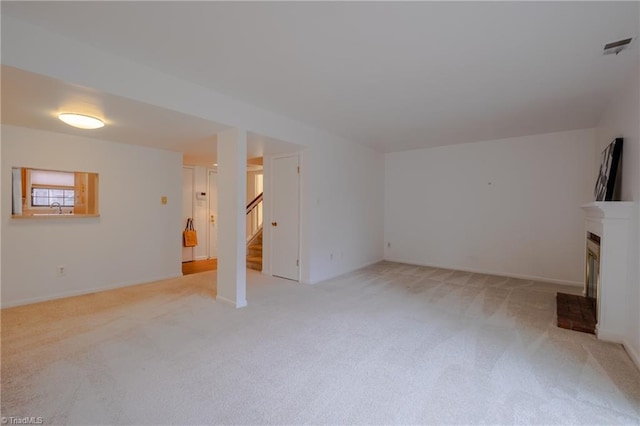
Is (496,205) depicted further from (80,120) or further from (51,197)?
(51,197)

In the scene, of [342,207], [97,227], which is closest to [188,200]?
[97,227]

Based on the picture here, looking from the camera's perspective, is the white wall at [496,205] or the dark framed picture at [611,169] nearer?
the dark framed picture at [611,169]

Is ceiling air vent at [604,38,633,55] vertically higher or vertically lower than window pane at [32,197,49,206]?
higher

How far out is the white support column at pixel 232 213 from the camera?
3.32m

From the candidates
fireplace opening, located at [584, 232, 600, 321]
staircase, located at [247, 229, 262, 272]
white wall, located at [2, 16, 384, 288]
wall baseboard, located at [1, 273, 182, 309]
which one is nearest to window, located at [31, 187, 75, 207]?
wall baseboard, located at [1, 273, 182, 309]

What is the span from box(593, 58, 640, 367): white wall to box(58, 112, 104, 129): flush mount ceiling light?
5285 millimetres

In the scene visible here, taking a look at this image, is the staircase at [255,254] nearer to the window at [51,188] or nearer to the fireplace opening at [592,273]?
the window at [51,188]

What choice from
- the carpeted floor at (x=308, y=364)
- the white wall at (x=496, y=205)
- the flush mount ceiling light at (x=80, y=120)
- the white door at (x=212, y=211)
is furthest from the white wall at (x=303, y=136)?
the white door at (x=212, y=211)

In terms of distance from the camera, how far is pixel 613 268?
2578 mm

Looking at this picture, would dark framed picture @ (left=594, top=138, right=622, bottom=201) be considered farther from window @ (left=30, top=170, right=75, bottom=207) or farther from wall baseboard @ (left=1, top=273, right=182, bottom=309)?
window @ (left=30, top=170, right=75, bottom=207)

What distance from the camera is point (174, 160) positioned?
4.83 meters

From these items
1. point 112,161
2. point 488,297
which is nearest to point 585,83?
point 488,297

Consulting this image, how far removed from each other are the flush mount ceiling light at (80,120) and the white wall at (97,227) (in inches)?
44.7

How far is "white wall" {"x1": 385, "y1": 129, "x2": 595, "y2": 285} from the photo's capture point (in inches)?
177
